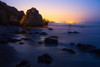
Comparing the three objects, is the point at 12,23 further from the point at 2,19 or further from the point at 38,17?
the point at 38,17

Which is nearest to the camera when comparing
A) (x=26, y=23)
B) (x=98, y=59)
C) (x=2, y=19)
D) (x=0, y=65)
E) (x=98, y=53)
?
(x=0, y=65)

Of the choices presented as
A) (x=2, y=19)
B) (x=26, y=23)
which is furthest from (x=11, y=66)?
(x=26, y=23)

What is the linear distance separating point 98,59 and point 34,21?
198ft

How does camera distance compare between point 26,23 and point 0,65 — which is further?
point 26,23

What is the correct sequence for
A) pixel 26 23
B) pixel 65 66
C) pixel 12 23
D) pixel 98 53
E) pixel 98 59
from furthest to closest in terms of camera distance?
pixel 26 23, pixel 12 23, pixel 98 53, pixel 98 59, pixel 65 66

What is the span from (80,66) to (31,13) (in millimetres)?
64926

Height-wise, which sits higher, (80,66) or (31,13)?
(31,13)

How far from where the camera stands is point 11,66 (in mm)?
8477

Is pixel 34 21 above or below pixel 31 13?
below

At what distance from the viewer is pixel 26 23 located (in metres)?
66.9

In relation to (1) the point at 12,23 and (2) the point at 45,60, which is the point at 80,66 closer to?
(2) the point at 45,60

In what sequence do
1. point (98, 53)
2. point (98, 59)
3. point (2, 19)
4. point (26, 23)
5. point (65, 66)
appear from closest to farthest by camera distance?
point (65, 66)
point (98, 59)
point (98, 53)
point (2, 19)
point (26, 23)

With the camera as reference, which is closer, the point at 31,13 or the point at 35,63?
the point at 35,63

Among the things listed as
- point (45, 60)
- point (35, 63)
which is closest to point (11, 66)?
point (35, 63)
